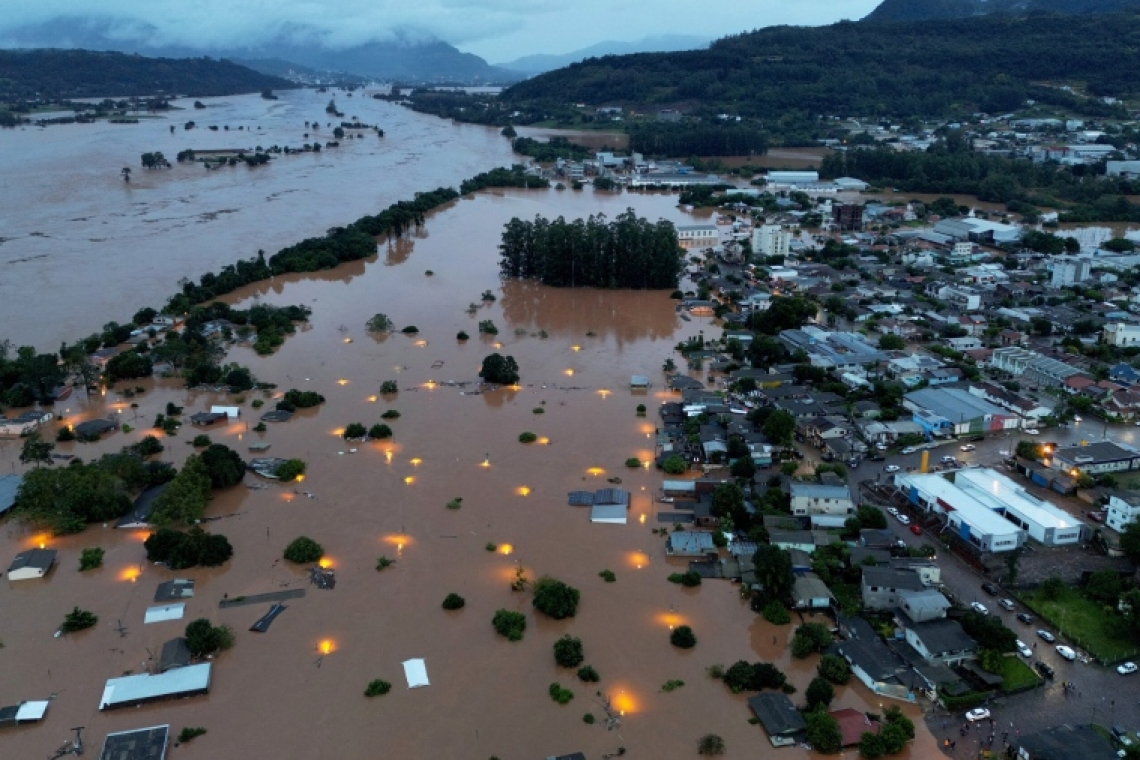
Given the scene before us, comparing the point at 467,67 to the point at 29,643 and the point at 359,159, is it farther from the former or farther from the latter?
the point at 29,643

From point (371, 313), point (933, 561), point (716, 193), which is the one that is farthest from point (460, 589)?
point (716, 193)

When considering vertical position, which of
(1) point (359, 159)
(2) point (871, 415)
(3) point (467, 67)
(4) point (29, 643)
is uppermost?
(3) point (467, 67)

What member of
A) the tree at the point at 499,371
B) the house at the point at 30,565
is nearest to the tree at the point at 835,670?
the tree at the point at 499,371

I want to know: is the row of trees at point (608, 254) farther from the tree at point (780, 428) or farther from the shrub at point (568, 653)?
the shrub at point (568, 653)

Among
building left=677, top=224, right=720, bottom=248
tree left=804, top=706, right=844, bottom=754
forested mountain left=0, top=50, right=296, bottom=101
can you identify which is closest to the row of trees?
building left=677, top=224, right=720, bottom=248

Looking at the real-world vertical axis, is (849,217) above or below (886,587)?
above

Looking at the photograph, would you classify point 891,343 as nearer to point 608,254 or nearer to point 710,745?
point 608,254

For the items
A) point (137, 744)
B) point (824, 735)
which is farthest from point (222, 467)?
point (824, 735)
